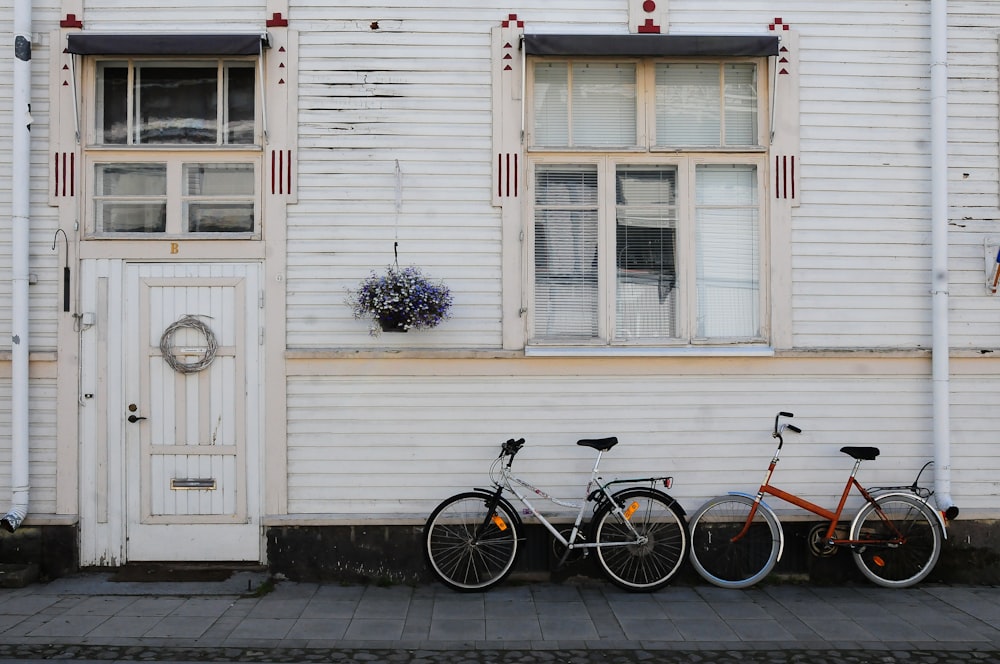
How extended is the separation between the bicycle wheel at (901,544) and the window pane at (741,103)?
3.07 m

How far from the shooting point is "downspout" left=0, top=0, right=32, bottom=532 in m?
7.08

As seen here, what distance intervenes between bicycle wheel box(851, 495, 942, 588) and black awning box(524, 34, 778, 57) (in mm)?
3633

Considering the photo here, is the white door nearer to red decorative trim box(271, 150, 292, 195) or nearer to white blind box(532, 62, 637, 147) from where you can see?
red decorative trim box(271, 150, 292, 195)

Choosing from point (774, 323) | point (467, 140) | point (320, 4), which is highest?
point (320, 4)

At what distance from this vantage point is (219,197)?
A: 7.36m

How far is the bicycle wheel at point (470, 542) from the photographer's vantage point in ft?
22.4

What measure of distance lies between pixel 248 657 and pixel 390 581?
168 centimetres

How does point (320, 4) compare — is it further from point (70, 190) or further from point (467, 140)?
point (70, 190)

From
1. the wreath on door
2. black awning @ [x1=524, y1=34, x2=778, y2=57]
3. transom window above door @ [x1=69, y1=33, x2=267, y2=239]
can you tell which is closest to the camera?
black awning @ [x1=524, y1=34, x2=778, y2=57]

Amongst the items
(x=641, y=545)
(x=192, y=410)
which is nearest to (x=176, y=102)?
(x=192, y=410)

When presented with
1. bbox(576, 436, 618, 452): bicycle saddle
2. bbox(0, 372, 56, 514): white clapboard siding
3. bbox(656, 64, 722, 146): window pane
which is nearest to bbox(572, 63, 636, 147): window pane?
bbox(656, 64, 722, 146): window pane

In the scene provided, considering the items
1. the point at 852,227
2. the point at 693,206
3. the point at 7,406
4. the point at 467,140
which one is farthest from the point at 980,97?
the point at 7,406

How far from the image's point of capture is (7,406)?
721 cm

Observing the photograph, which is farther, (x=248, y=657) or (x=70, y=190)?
(x=70, y=190)
